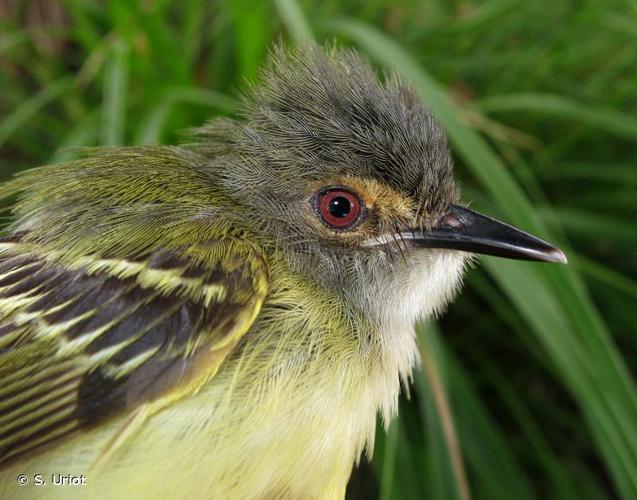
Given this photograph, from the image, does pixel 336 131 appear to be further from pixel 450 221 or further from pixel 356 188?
pixel 450 221

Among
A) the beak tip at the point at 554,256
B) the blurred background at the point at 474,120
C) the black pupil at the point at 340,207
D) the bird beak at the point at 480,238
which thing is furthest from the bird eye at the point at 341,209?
the blurred background at the point at 474,120

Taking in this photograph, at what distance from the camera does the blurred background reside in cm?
239

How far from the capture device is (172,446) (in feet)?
4.07

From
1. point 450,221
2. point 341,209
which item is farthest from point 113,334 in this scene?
point 450,221

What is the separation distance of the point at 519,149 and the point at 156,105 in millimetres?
1449

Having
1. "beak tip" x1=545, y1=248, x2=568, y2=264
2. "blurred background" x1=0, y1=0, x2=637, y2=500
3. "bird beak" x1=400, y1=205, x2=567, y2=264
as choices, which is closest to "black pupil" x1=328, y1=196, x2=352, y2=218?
"bird beak" x1=400, y1=205, x2=567, y2=264

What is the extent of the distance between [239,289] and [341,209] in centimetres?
29

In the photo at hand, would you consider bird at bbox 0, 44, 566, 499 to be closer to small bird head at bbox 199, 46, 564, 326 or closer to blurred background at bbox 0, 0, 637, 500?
small bird head at bbox 199, 46, 564, 326

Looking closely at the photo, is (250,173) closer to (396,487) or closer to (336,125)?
(336,125)

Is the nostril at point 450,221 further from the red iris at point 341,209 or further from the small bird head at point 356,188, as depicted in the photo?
the red iris at point 341,209

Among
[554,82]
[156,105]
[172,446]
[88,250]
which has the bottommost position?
[172,446]

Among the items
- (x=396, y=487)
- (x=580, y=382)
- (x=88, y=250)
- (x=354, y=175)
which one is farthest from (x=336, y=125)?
(x=396, y=487)

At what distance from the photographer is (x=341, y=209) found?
1.48 meters

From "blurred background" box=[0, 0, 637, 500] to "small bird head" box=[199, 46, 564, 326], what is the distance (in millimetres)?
570
